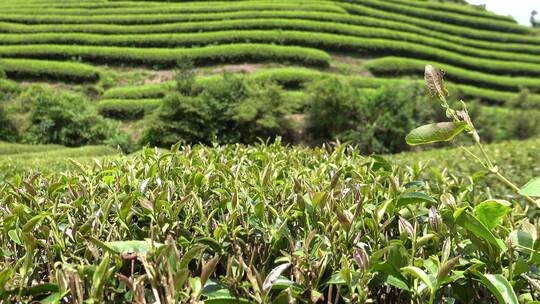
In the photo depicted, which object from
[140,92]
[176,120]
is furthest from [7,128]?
[176,120]

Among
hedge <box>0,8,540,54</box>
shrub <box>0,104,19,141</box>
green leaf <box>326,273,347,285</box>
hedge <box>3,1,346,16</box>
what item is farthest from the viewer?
hedge <box>3,1,346,16</box>

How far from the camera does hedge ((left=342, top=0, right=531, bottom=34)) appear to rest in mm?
39106

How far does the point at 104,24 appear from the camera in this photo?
1252 inches

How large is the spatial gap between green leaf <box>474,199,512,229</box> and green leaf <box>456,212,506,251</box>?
2.2 inches

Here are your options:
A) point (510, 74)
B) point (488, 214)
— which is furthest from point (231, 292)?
point (510, 74)

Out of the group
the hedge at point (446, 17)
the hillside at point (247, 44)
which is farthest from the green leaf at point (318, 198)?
the hedge at point (446, 17)

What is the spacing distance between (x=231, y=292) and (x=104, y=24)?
113 feet

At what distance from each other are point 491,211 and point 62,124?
2323 centimetres

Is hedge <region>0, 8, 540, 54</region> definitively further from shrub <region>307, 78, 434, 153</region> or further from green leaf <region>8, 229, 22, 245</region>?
green leaf <region>8, 229, 22, 245</region>

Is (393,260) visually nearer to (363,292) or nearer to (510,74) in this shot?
(363,292)

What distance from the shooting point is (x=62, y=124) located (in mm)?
21672

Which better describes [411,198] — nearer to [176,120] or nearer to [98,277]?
[98,277]

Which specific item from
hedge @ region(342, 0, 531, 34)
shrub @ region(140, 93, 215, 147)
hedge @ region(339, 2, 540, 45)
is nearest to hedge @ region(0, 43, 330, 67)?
shrub @ region(140, 93, 215, 147)

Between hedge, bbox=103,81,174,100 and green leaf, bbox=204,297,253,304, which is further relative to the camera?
hedge, bbox=103,81,174,100
